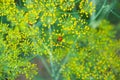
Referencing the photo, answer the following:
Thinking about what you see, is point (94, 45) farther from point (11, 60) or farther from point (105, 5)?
point (11, 60)

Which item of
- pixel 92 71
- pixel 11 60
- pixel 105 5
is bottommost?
pixel 92 71

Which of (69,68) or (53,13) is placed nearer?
(53,13)

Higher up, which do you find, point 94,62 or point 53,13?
point 53,13

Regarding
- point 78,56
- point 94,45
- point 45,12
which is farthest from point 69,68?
point 45,12

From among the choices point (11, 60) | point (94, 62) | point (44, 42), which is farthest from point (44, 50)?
point (94, 62)

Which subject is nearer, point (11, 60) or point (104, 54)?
point (11, 60)

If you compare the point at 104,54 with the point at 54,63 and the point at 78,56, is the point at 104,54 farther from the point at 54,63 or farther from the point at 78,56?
the point at 54,63
